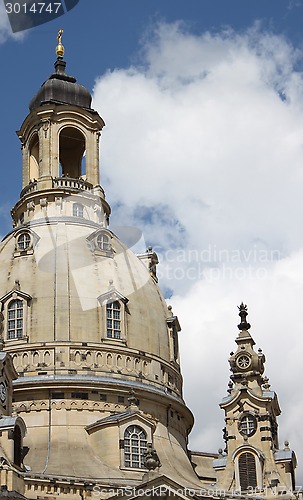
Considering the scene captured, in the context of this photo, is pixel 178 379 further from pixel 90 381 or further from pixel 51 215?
pixel 51 215

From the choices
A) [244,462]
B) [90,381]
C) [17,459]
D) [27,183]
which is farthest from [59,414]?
[27,183]

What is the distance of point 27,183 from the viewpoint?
79688 mm

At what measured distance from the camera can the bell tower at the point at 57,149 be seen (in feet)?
251

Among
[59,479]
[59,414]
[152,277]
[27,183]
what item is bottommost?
[59,479]

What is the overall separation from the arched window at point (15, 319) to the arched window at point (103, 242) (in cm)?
723

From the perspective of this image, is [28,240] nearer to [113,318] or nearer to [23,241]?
[23,241]

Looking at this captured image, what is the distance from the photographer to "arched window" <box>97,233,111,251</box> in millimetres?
71812

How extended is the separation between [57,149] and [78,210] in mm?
5167

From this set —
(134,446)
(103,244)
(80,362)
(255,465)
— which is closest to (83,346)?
(80,362)

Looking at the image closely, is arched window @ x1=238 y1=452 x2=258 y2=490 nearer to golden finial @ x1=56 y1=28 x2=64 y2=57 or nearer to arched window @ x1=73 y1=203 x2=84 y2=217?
arched window @ x1=73 y1=203 x2=84 y2=217

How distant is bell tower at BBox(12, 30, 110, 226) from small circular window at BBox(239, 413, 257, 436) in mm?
17844

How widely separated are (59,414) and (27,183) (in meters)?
21.8

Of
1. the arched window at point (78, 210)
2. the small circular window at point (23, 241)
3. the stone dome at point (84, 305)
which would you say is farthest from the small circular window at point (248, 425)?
the arched window at point (78, 210)

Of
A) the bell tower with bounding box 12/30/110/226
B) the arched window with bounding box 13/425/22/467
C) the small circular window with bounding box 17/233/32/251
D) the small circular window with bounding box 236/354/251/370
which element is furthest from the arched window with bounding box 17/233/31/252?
the arched window with bounding box 13/425/22/467
